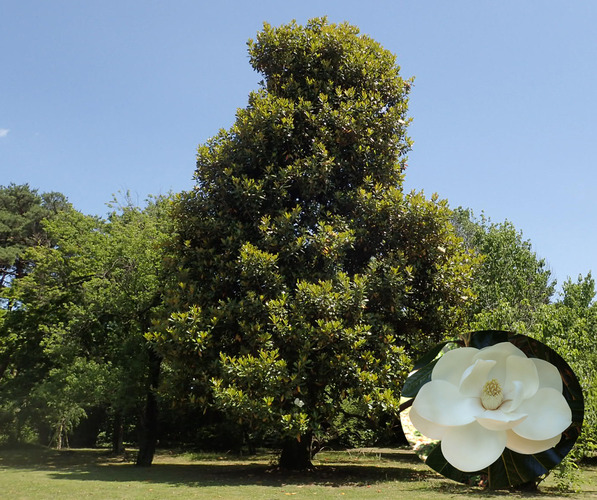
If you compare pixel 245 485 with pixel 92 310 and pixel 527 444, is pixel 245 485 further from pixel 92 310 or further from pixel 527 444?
pixel 527 444

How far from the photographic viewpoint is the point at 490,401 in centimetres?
108

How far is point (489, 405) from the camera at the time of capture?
1.07 m

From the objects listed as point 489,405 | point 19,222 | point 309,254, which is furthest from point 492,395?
point 19,222

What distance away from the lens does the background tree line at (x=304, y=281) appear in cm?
1216

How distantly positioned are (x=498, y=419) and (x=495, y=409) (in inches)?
1.6

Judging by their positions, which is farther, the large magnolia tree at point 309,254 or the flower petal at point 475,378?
the large magnolia tree at point 309,254

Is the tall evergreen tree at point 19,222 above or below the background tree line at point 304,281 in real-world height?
above

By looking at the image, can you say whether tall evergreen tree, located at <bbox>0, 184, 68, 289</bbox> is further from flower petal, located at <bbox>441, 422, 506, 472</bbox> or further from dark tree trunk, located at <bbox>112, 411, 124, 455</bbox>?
flower petal, located at <bbox>441, 422, 506, 472</bbox>

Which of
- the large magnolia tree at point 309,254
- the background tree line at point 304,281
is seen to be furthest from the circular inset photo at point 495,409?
the large magnolia tree at point 309,254

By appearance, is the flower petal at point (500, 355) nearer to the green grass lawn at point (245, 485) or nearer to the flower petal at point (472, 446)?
the flower petal at point (472, 446)

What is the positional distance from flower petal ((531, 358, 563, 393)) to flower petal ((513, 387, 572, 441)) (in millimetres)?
14

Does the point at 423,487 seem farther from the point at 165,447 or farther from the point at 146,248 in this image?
the point at 165,447

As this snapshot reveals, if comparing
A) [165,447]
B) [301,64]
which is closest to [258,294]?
[301,64]

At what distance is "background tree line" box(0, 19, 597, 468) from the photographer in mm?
12156
